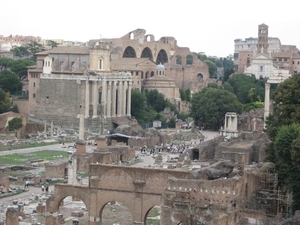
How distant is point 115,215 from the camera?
29.2 m

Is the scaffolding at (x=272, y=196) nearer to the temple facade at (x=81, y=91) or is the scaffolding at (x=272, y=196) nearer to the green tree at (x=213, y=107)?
the green tree at (x=213, y=107)

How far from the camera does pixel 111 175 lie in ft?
83.0

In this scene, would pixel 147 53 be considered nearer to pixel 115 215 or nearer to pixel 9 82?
pixel 9 82

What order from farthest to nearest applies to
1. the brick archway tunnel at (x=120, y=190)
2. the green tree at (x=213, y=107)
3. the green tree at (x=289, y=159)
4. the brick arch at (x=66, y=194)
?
the green tree at (x=213, y=107) < the green tree at (x=289, y=159) < the brick arch at (x=66, y=194) < the brick archway tunnel at (x=120, y=190)

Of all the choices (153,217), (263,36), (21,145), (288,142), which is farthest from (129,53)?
(288,142)

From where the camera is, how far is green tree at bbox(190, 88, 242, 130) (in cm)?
6481

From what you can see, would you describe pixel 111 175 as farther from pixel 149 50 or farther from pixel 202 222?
pixel 149 50

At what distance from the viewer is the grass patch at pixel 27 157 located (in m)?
43.6

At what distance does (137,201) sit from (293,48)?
12468cm

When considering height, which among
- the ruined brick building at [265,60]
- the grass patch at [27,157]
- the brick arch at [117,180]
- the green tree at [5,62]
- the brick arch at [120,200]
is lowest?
the grass patch at [27,157]

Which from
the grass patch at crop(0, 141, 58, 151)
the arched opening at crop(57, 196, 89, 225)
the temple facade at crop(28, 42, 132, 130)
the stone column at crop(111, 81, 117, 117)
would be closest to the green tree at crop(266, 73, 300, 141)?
the arched opening at crop(57, 196, 89, 225)

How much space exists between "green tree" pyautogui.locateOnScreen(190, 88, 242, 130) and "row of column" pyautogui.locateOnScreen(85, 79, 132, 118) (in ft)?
Result: 22.9

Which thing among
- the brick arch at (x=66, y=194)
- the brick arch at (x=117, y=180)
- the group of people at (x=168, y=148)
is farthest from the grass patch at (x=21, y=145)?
the brick arch at (x=117, y=180)

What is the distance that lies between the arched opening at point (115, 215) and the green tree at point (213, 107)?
3447 cm
